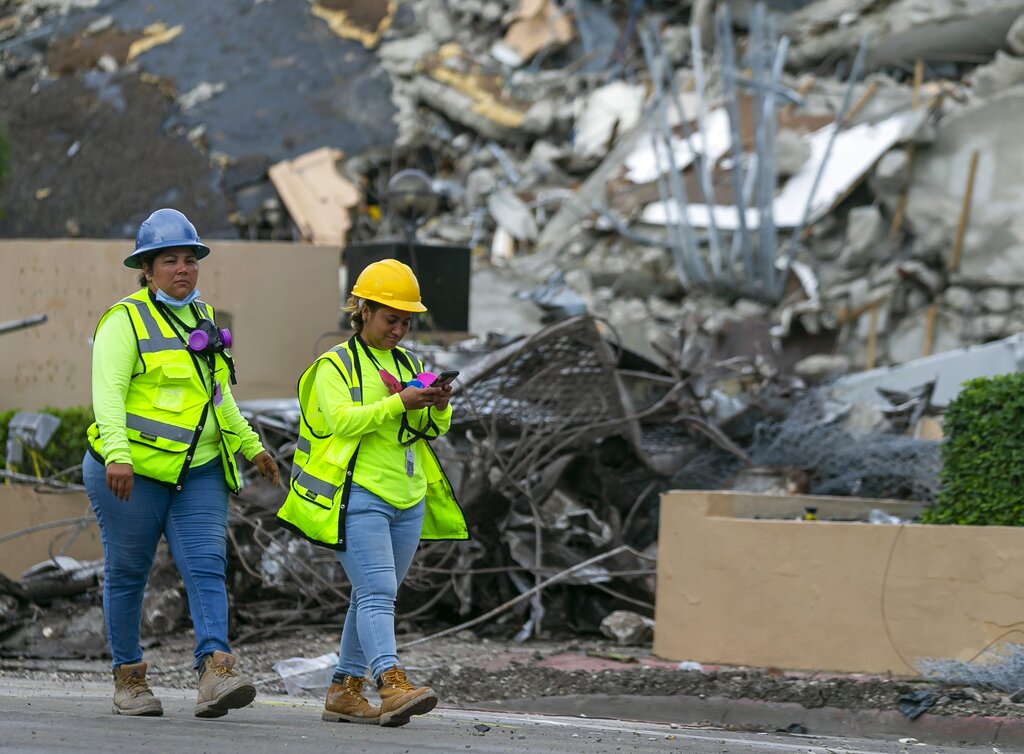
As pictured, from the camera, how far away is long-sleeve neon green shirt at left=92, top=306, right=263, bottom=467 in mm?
4641

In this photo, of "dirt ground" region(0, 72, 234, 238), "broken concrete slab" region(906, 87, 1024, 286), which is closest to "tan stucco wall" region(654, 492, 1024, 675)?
"broken concrete slab" region(906, 87, 1024, 286)

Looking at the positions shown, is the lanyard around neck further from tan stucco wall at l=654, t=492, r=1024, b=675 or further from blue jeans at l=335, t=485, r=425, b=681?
tan stucco wall at l=654, t=492, r=1024, b=675

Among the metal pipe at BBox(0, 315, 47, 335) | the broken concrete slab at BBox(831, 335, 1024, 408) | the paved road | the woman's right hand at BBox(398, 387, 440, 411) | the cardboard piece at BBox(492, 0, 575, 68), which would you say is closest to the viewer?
the paved road

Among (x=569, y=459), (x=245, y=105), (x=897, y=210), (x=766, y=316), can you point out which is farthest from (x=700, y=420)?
(x=245, y=105)

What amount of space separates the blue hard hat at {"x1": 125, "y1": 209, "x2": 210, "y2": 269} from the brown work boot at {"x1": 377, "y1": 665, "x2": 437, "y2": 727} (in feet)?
5.52

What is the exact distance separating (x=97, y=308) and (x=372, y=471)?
261 inches

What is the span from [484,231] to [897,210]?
5833 mm

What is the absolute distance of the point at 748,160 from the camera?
15.9 meters

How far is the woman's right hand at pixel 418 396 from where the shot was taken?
4695 mm

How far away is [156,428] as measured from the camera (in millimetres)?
4820

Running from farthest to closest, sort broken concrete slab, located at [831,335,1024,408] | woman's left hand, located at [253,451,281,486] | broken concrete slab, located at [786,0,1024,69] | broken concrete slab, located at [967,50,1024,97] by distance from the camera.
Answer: broken concrete slab, located at [786,0,1024,69] < broken concrete slab, located at [967,50,1024,97] < broken concrete slab, located at [831,335,1024,408] < woman's left hand, located at [253,451,281,486]

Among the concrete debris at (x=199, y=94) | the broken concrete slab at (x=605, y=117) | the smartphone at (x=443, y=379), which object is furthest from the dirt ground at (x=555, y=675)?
the concrete debris at (x=199, y=94)

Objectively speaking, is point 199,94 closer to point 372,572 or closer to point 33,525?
point 33,525

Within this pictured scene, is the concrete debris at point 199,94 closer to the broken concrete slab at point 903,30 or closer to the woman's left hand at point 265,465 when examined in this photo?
the broken concrete slab at point 903,30
